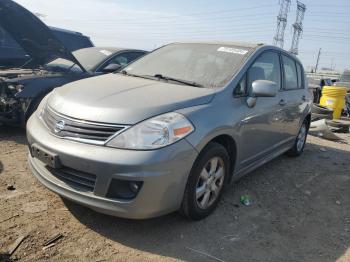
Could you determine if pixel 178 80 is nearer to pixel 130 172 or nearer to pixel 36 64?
pixel 130 172

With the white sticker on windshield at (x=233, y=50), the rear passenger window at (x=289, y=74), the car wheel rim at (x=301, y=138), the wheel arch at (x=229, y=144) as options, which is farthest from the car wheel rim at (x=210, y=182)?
the car wheel rim at (x=301, y=138)

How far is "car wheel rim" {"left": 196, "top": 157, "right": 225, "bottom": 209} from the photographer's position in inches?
136

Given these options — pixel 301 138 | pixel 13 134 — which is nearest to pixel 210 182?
pixel 301 138

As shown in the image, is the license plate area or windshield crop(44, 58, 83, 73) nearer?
the license plate area

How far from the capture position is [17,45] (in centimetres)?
809

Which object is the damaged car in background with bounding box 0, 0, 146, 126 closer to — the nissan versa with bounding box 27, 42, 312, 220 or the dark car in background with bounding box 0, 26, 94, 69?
the dark car in background with bounding box 0, 26, 94, 69

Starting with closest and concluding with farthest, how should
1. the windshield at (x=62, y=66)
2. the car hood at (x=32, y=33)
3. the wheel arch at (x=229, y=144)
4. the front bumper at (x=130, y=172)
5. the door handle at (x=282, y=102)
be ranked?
the front bumper at (x=130, y=172) < the wheel arch at (x=229, y=144) < the door handle at (x=282, y=102) < the car hood at (x=32, y=33) < the windshield at (x=62, y=66)

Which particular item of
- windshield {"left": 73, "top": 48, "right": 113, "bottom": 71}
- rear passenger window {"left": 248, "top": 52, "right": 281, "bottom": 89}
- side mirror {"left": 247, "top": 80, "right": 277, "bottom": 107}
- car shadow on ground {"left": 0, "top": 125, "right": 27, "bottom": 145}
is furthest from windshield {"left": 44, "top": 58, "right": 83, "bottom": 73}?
side mirror {"left": 247, "top": 80, "right": 277, "bottom": 107}

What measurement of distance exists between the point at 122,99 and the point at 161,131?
54 cm

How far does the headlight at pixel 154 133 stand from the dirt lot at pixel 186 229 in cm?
84

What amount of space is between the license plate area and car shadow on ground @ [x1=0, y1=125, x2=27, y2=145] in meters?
2.29

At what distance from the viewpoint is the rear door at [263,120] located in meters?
4.08

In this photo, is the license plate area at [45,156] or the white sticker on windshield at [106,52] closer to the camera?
the license plate area at [45,156]

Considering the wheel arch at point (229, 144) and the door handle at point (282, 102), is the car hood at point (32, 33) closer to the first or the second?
the door handle at point (282, 102)
